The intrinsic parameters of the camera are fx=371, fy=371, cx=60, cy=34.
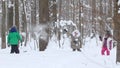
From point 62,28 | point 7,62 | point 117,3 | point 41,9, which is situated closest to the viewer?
point 117,3

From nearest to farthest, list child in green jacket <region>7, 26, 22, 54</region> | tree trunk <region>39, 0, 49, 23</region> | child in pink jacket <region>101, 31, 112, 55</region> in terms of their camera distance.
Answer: tree trunk <region>39, 0, 49, 23</region> < child in green jacket <region>7, 26, 22, 54</region> < child in pink jacket <region>101, 31, 112, 55</region>

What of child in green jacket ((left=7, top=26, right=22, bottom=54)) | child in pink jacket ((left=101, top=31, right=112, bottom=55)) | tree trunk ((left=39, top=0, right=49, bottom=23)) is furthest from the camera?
child in pink jacket ((left=101, top=31, right=112, bottom=55))

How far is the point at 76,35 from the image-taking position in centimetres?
2214

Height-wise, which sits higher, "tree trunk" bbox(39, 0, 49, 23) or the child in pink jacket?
"tree trunk" bbox(39, 0, 49, 23)

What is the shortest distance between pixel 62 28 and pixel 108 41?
21.3ft

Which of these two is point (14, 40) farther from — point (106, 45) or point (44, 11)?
point (106, 45)

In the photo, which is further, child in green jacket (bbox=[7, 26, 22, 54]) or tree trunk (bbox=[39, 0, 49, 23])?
child in green jacket (bbox=[7, 26, 22, 54])

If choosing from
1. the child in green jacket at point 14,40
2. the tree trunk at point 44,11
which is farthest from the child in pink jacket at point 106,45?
the child in green jacket at point 14,40

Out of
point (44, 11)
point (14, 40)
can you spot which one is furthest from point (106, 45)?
point (14, 40)

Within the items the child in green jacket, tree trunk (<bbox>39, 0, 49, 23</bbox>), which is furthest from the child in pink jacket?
the child in green jacket

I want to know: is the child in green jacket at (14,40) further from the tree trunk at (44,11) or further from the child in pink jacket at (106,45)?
the child in pink jacket at (106,45)

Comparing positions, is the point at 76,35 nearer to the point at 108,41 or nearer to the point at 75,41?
the point at 75,41

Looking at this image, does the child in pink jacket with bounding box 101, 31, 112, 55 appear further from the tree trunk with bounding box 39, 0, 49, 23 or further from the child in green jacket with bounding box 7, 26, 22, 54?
the child in green jacket with bounding box 7, 26, 22, 54

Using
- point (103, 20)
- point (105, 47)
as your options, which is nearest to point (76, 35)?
point (105, 47)
